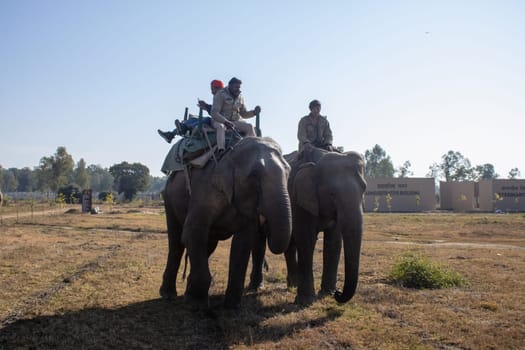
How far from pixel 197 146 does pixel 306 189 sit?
2218mm

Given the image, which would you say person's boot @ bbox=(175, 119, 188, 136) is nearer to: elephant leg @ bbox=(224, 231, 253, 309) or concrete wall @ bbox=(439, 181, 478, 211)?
elephant leg @ bbox=(224, 231, 253, 309)

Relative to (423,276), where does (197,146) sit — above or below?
above

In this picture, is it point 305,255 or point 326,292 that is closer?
point 305,255

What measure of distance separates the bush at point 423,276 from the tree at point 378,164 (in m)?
136

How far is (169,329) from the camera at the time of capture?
24.4ft

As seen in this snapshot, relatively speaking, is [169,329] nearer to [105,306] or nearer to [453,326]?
[105,306]

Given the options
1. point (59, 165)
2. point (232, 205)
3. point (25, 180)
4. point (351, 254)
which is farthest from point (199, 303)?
point (25, 180)

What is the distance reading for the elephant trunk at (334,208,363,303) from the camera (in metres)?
8.16

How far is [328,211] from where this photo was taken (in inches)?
367

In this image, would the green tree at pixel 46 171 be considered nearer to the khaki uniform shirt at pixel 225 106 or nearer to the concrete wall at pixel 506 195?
the concrete wall at pixel 506 195

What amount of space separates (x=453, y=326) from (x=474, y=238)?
22.8 m

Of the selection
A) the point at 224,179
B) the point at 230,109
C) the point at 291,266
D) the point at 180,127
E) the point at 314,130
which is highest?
the point at 230,109

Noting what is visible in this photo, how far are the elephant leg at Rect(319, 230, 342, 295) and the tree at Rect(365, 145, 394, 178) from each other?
452 ft

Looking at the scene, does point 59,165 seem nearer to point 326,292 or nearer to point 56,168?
point 56,168
